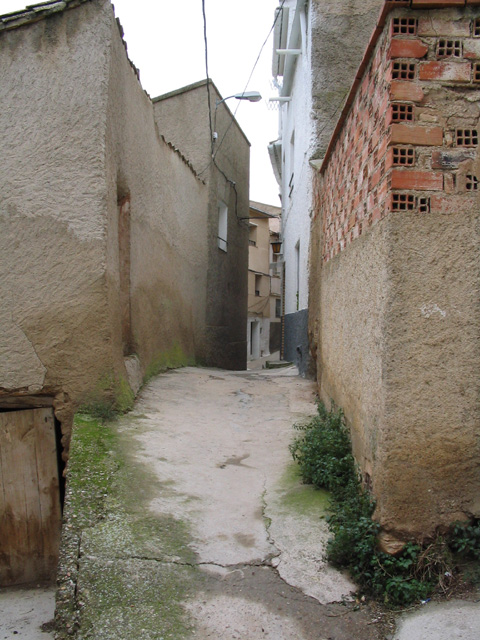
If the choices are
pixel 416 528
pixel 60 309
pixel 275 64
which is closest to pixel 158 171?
pixel 60 309

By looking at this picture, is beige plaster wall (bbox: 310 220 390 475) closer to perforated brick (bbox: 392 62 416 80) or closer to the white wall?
perforated brick (bbox: 392 62 416 80)

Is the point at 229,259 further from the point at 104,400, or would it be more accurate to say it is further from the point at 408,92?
the point at 408,92

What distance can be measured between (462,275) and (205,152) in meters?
8.68

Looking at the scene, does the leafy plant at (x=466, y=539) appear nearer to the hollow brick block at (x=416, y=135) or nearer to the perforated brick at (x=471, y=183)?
the perforated brick at (x=471, y=183)

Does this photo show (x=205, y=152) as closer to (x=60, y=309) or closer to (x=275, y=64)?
(x=275, y=64)

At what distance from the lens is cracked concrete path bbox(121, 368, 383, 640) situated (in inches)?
91.7

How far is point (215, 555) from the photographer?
109 inches

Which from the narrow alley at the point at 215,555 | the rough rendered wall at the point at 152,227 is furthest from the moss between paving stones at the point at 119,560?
the rough rendered wall at the point at 152,227

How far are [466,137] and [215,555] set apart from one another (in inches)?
100

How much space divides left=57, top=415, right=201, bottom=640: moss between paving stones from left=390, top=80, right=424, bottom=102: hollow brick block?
2.63m

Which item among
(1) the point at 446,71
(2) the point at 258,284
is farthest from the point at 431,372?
(2) the point at 258,284

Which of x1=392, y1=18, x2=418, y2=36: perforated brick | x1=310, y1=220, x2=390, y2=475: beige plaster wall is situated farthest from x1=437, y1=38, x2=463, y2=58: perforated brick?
x1=310, y1=220, x2=390, y2=475: beige plaster wall

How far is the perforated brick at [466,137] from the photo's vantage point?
2598 millimetres

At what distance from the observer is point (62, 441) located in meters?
4.46
